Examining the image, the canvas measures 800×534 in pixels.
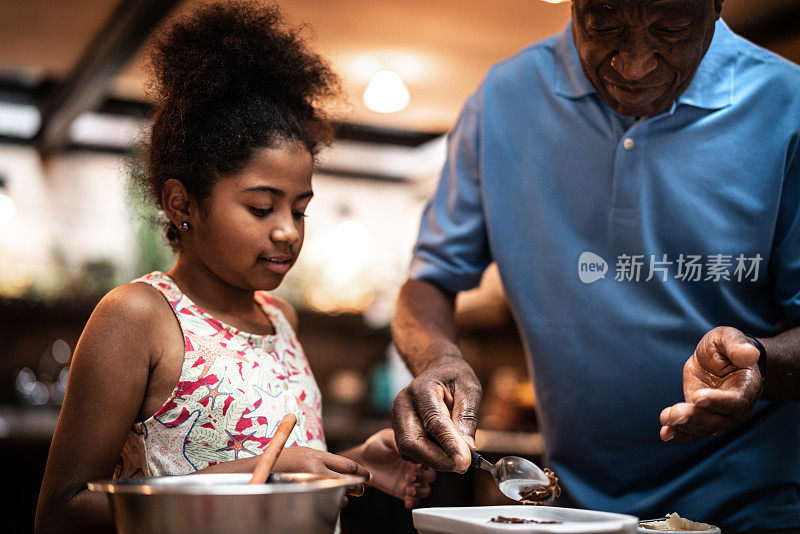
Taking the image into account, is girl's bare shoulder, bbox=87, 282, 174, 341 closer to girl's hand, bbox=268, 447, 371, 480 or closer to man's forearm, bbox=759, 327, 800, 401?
girl's hand, bbox=268, 447, 371, 480

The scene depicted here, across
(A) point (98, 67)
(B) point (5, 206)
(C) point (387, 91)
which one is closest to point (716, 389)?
(C) point (387, 91)

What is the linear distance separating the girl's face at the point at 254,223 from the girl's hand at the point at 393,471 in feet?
1.03

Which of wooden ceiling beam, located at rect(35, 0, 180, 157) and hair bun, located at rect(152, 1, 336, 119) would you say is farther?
wooden ceiling beam, located at rect(35, 0, 180, 157)

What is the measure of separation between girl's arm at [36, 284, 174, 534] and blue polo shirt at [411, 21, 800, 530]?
2.54 ft

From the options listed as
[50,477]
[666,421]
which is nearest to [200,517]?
[50,477]

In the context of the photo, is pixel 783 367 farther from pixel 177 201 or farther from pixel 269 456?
pixel 177 201

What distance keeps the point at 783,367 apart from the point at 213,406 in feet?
2.93

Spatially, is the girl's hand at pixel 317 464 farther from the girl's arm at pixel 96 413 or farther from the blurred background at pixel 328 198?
the blurred background at pixel 328 198

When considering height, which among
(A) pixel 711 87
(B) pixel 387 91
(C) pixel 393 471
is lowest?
(C) pixel 393 471

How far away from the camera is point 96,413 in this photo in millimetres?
→ 1013

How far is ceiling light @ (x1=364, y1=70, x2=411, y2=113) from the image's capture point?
468cm

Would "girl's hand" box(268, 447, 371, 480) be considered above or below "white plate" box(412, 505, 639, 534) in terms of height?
above

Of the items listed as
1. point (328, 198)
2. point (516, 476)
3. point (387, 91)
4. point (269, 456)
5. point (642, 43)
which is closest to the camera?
point (269, 456)

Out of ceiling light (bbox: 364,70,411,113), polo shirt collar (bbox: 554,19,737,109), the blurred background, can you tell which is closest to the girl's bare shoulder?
polo shirt collar (bbox: 554,19,737,109)
